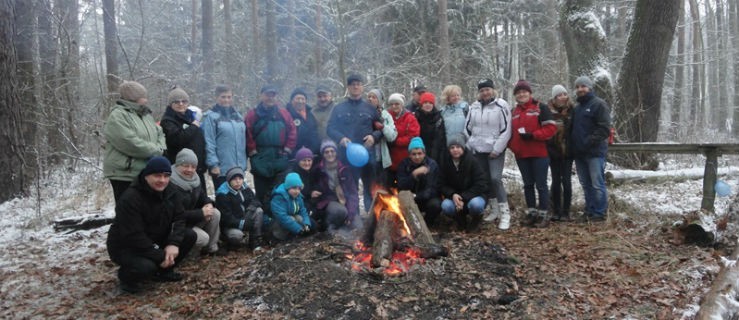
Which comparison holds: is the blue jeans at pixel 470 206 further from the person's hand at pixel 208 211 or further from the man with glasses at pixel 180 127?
the man with glasses at pixel 180 127

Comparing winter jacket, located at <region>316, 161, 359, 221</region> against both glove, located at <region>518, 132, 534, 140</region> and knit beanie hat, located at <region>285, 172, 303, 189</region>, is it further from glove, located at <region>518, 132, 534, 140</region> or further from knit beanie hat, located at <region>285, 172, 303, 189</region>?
glove, located at <region>518, 132, 534, 140</region>

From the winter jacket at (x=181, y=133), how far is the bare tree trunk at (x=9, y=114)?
3.74m

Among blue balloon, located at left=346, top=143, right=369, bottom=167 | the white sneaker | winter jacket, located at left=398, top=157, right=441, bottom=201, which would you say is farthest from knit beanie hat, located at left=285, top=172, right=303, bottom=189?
the white sneaker

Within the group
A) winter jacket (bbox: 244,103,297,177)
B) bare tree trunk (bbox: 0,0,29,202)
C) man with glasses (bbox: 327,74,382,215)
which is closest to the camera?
winter jacket (bbox: 244,103,297,177)

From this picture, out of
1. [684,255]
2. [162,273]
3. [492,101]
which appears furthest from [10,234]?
[684,255]

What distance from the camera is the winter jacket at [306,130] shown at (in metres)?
6.98

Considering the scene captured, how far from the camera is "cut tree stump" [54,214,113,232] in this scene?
22.6 feet

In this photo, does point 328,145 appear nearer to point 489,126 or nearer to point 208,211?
point 208,211

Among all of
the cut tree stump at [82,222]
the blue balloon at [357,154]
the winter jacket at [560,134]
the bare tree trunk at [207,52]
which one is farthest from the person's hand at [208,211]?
the bare tree trunk at [207,52]

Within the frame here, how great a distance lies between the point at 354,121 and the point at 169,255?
320 centimetres

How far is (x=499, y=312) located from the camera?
13.4 ft

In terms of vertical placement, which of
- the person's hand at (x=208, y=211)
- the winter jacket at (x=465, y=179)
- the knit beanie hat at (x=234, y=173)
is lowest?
the person's hand at (x=208, y=211)

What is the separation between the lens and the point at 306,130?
701 cm

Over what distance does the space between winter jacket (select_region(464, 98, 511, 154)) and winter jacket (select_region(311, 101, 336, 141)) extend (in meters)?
2.21
